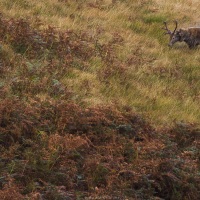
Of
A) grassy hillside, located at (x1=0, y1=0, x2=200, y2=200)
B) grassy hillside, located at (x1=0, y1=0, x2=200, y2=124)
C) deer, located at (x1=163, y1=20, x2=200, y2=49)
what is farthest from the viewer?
deer, located at (x1=163, y1=20, x2=200, y2=49)

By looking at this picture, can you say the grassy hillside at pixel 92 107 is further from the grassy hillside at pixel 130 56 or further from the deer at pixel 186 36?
the deer at pixel 186 36

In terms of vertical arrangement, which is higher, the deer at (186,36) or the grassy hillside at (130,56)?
the deer at (186,36)

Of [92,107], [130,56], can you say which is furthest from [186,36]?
[92,107]

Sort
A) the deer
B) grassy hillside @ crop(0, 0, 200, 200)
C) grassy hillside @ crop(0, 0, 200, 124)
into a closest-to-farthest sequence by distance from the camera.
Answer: grassy hillside @ crop(0, 0, 200, 200), grassy hillside @ crop(0, 0, 200, 124), the deer

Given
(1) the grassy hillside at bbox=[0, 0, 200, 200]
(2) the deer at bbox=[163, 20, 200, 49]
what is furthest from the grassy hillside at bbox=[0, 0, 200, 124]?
(2) the deer at bbox=[163, 20, 200, 49]

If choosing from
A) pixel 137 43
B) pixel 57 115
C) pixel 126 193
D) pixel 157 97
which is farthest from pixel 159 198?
pixel 137 43

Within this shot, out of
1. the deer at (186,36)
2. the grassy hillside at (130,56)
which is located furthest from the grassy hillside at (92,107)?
the deer at (186,36)

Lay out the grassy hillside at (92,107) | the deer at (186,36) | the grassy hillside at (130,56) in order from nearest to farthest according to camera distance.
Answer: the grassy hillside at (92,107) < the grassy hillside at (130,56) < the deer at (186,36)

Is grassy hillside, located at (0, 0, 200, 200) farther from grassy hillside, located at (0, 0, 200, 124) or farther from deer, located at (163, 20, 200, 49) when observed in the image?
deer, located at (163, 20, 200, 49)

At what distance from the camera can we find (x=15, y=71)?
9125mm

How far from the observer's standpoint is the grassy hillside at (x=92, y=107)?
662 cm

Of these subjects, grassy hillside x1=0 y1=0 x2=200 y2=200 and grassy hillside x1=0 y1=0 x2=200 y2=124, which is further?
grassy hillside x1=0 y1=0 x2=200 y2=124

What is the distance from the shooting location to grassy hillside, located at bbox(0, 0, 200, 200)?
6.62 m

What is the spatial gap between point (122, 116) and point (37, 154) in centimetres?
193
